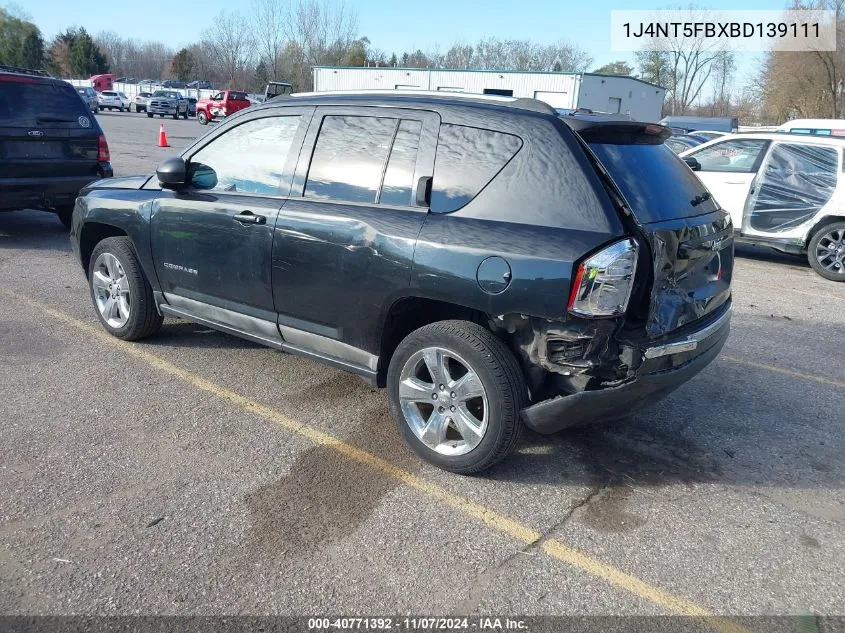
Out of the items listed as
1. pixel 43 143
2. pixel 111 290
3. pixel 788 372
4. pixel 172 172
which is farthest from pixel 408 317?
pixel 43 143

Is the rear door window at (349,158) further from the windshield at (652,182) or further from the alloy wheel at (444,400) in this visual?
the windshield at (652,182)

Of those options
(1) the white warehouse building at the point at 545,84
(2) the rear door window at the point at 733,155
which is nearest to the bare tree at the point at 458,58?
(1) the white warehouse building at the point at 545,84

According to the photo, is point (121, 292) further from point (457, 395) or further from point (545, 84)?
point (545, 84)

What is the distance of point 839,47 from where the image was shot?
122 ft

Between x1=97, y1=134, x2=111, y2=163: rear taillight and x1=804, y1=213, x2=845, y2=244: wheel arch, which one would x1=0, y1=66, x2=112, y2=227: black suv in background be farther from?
x1=804, y1=213, x2=845, y2=244: wheel arch

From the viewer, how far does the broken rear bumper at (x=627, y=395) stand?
10.3 ft

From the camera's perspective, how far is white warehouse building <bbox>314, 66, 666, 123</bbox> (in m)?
38.1

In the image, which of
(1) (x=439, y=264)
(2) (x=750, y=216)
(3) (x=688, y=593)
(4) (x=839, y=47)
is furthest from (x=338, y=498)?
(4) (x=839, y=47)

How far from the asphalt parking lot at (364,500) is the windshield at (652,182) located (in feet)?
4.45

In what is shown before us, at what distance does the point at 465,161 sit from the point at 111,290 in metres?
3.23

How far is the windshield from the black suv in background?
23.6 ft

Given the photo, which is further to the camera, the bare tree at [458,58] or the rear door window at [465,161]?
the bare tree at [458,58]

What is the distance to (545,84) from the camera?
39.3 m

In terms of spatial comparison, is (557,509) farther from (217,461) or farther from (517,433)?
(217,461)
